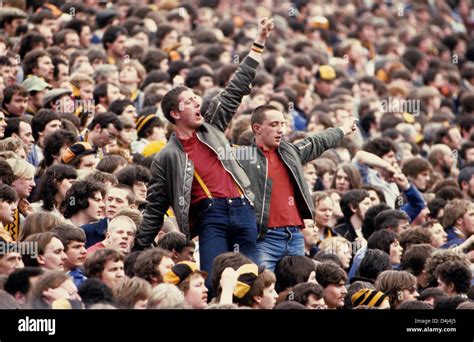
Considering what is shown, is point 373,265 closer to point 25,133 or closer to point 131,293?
point 131,293

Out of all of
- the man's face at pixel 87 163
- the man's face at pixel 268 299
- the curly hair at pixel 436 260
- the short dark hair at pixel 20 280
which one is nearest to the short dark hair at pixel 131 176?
the man's face at pixel 87 163

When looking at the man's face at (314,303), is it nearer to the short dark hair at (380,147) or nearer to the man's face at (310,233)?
the man's face at (310,233)

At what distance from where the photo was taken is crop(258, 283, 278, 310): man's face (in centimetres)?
1189

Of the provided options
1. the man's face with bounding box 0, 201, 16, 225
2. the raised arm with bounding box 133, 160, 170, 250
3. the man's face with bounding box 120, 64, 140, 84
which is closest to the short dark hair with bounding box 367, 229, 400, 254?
the raised arm with bounding box 133, 160, 170, 250

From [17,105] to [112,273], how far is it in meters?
4.57

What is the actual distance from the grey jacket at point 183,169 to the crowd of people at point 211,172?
0.01 metres

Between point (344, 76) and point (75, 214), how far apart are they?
430 inches

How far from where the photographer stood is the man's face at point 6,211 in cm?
1298

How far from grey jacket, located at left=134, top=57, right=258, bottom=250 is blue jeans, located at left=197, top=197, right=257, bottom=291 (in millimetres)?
132

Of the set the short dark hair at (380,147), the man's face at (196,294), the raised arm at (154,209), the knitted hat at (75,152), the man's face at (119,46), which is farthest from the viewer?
the man's face at (119,46)

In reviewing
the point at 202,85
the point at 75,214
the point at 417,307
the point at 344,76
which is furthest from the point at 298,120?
the point at 417,307

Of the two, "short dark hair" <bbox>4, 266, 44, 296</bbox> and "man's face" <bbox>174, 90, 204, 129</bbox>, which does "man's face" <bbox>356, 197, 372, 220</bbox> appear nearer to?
"man's face" <bbox>174, 90, 204, 129</bbox>

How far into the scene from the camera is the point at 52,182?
46.5 feet

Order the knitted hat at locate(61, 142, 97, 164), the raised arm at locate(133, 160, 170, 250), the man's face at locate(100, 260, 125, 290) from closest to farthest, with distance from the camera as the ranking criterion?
the man's face at locate(100, 260, 125, 290) → the raised arm at locate(133, 160, 170, 250) → the knitted hat at locate(61, 142, 97, 164)
